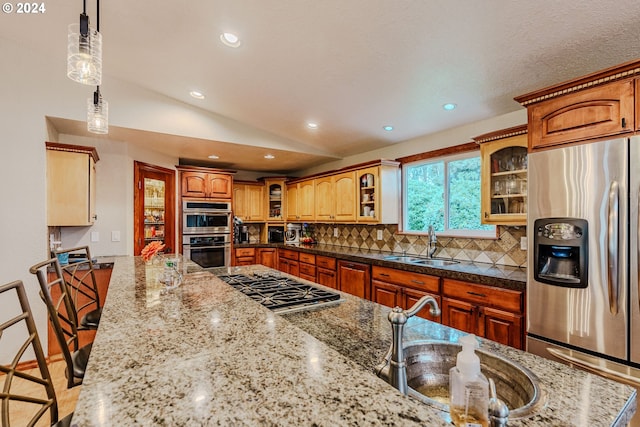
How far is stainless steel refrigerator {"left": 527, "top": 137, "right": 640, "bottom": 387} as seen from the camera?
5.48ft

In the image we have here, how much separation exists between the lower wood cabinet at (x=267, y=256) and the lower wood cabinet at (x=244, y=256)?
87 mm

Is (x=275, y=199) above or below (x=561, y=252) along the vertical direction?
above

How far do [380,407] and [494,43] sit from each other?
2.31m

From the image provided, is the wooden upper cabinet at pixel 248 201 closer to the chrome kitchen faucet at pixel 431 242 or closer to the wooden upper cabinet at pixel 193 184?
the wooden upper cabinet at pixel 193 184

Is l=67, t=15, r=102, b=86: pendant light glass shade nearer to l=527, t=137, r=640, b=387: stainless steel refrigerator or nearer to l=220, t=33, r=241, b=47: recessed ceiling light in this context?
l=220, t=33, r=241, b=47: recessed ceiling light

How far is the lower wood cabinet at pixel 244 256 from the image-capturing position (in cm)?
532

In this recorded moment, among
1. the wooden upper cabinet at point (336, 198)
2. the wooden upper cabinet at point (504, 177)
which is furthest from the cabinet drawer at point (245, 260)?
the wooden upper cabinet at point (504, 177)

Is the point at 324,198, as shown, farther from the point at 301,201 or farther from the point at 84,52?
the point at 84,52

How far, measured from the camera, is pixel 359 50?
2299 mm

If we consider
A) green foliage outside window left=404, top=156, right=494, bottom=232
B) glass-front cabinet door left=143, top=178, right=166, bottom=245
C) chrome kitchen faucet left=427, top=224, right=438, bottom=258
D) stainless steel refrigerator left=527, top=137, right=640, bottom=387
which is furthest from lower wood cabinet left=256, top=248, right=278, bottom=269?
stainless steel refrigerator left=527, top=137, right=640, bottom=387

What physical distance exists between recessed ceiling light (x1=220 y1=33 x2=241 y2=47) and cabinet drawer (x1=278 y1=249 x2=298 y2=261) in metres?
3.25

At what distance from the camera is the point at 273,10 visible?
6.77ft

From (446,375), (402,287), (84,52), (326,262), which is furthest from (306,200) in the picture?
(446,375)

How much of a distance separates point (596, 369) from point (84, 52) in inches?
127
